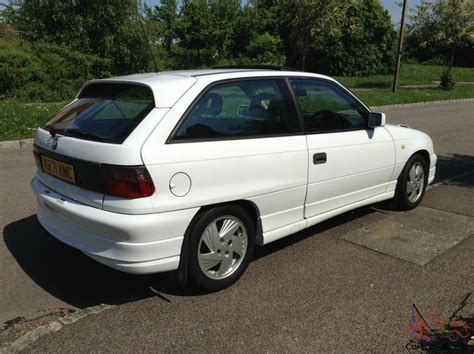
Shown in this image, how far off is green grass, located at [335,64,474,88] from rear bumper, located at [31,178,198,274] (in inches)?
980

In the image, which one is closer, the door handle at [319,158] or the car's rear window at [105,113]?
the car's rear window at [105,113]

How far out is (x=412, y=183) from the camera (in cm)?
536

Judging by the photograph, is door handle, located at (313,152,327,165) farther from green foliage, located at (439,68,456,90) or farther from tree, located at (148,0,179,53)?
tree, located at (148,0,179,53)

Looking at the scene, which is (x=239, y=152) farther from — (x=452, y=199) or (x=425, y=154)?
(x=452, y=199)

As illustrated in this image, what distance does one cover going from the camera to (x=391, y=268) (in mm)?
3949

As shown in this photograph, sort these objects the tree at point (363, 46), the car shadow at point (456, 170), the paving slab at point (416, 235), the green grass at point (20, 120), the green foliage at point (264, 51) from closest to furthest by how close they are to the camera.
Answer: the paving slab at point (416, 235) < the car shadow at point (456, 170) < the green grass at point (20, 120) < the green foliage at point (264, 51) < the tree at point (363, 46)

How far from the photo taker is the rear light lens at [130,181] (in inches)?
117

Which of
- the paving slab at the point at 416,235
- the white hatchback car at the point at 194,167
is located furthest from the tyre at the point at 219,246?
the paving slab at the point at 416,235

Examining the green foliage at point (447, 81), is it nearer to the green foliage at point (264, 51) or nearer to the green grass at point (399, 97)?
the green grass at point (399, 97)

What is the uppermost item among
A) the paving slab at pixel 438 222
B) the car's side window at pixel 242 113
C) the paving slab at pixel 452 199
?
the car's side window at pixel 242 113

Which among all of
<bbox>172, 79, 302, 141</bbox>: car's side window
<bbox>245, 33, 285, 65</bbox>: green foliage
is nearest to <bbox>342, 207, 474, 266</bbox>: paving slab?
<bbox>172, 79, 302, 141</bbox>: car's side window

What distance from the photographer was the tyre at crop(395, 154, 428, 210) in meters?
5.19

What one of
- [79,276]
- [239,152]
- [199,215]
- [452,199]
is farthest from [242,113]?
[452,199]

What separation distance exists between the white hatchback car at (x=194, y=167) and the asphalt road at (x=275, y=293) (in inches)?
13.1
